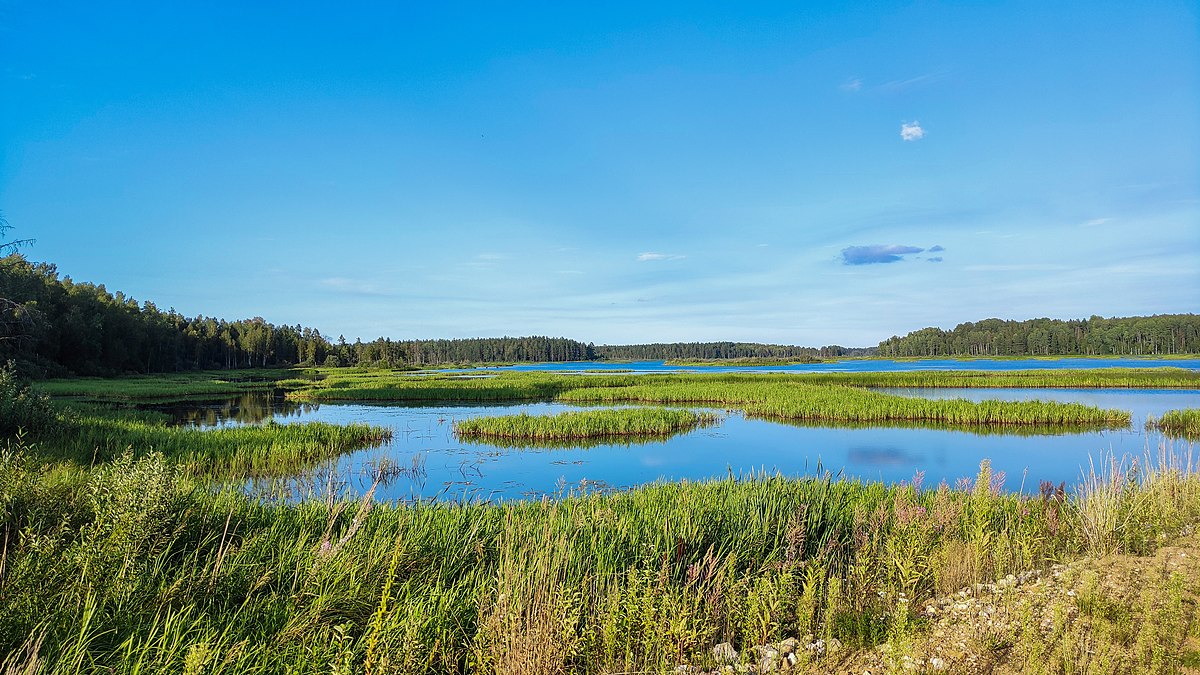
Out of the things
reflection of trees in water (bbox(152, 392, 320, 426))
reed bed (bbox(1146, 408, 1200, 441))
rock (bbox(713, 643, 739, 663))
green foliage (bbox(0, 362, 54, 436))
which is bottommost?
reed bed (bbox(1146, 408, 1200, 441))

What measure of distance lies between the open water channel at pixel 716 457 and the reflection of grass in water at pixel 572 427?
1.11m

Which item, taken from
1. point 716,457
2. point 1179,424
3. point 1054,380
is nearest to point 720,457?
point 716,457

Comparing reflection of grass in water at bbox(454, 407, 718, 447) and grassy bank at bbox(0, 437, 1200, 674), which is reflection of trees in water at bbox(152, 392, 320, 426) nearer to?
reflection of grass in water at bbox(454, 407, 718, 447)

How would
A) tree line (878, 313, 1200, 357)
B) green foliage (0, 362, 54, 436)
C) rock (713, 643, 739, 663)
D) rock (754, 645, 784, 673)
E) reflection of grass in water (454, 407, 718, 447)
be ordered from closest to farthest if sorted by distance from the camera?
rock (754, 645, 784, 673)
rock (713, 643, 739, 663)
green foliage (0, 362, 54, 436)
reflection of grass in water (454, 407, 718, 447)
tree line (878, 313, 1200, 357)

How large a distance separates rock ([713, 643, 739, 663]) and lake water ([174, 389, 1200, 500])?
25.9 ft

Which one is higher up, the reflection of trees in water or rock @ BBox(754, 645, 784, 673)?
rock @ BBox(754, 645, 784, 673)

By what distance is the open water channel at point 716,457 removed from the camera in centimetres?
1650

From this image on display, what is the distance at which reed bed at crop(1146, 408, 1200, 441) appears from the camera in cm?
2503

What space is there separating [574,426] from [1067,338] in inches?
7133

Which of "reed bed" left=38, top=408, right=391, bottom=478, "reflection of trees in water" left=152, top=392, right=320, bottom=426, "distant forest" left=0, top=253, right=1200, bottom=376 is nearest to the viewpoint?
"reed bed" left=38, top=408, right=391, bottom=478

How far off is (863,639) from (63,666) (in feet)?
19.9

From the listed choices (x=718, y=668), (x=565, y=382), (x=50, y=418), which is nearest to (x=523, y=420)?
(x=50, y=418)

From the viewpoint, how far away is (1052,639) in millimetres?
4867

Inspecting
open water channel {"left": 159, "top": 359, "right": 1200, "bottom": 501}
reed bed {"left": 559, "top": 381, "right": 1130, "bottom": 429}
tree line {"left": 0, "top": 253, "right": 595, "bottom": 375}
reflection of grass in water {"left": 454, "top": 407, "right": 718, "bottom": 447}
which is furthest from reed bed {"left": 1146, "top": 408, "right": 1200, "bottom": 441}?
tree line {"left": 0, "top": 253, "right": 595, "bottom": 375}
